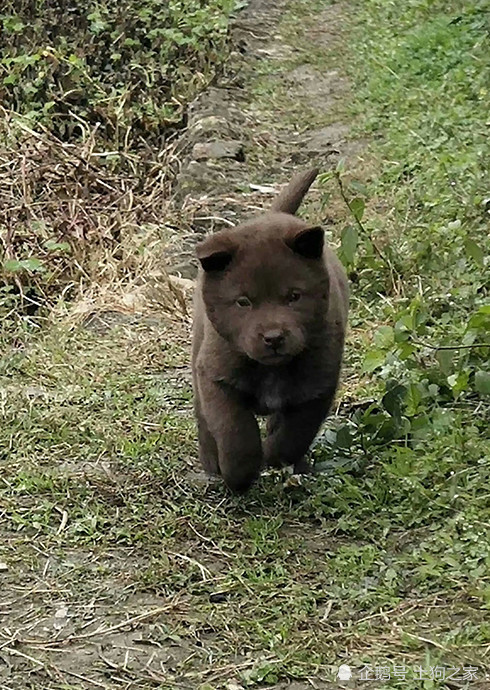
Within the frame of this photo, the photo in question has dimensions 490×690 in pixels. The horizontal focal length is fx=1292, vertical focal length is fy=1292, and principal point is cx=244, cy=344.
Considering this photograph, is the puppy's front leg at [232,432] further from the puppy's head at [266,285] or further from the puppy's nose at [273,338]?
the puppy's nose at [273,338]

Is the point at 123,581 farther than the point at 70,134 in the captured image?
No

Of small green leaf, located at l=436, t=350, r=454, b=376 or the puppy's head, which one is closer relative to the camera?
the puppy's head

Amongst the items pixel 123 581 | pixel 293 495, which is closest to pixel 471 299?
pixel 293 495

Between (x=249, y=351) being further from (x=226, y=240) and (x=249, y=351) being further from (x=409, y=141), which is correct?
(x=409, y=141)

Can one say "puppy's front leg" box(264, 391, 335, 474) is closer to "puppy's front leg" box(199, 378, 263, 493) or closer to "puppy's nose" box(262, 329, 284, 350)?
"puppy's front leg" box(199, 378, 263, 493)

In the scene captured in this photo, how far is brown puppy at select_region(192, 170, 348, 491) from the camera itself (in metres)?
4.44

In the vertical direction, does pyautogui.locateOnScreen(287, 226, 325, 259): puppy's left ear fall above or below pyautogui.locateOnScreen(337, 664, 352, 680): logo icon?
above

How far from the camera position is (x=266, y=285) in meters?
4.44

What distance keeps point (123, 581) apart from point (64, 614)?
0.86ft

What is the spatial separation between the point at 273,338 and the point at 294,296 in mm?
202

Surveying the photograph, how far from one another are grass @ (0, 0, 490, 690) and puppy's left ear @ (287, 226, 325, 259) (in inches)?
28.8

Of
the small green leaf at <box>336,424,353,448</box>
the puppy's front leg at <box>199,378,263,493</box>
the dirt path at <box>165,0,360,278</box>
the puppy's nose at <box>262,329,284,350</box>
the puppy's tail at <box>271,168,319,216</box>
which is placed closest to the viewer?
the puppy's nose at <box>262,329,284,350</box>

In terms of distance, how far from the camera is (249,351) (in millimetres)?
4465

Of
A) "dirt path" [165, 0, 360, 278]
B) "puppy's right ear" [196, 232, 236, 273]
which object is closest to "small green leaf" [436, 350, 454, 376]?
"puppy's right ear" [196, 232, 236, 273]
